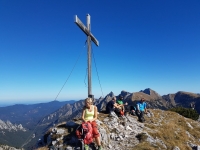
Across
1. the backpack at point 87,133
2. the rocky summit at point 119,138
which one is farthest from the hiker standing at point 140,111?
the backpack at point 87,133

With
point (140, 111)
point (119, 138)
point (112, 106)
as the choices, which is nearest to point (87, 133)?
point (119, 138)

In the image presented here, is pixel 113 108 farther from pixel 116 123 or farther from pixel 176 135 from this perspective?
pixel 176 135

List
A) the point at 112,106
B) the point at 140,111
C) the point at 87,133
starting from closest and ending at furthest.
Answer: the point at 87,133 < the point at 112,106 < the point at 140,111

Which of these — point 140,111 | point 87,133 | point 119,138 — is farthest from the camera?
point 140,111

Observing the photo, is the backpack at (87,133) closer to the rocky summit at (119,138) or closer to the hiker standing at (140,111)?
the rocky summit at (119,138)

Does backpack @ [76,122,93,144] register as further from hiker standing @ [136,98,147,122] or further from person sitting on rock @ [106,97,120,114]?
hiker standing @ [136,98,147,122]

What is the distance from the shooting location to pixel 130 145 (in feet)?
46.6

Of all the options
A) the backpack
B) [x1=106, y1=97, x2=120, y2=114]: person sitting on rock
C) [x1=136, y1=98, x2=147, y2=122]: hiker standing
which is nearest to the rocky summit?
the backpack

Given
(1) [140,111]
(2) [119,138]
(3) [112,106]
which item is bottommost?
(2) [119,138]

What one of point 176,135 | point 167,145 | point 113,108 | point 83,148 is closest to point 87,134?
point 83,148

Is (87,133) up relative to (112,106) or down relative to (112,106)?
down

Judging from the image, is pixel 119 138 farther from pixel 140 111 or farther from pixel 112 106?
pixel 140 111

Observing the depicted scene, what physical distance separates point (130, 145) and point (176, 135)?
6369 mm

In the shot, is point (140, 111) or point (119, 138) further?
point (140, 111)
